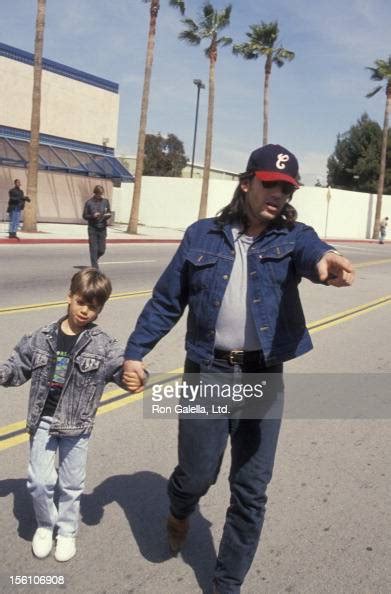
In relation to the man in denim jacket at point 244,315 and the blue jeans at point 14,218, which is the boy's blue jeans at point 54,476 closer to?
the man in denim jacket at point 244,315

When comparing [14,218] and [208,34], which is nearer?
[14,218]

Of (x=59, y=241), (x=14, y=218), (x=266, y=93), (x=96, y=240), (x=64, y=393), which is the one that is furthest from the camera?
(x=266, y=93)

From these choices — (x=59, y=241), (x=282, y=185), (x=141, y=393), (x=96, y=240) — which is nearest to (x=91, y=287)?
(x=282, y=185)

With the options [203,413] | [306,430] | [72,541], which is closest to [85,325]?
[203,413]

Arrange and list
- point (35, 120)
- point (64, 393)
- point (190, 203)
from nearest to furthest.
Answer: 1. point (64, 393)
2. point (35, 120)
3. point (190, 203)

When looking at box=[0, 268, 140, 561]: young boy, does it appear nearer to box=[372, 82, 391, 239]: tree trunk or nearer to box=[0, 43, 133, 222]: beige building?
box=[0, 43, 133, 222]: beige building

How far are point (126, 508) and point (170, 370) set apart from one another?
9.13 feet

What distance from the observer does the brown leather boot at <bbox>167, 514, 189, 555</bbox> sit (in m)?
3.01

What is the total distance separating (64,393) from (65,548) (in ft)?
2.37

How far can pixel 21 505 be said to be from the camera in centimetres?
338

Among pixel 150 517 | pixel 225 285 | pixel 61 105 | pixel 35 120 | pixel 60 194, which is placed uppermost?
pixel 61 105

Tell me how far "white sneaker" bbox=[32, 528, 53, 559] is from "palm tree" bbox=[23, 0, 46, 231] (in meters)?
20.4

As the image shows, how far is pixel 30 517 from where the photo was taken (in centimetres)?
327

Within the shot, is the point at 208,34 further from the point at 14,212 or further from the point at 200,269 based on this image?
the point at 200,269
